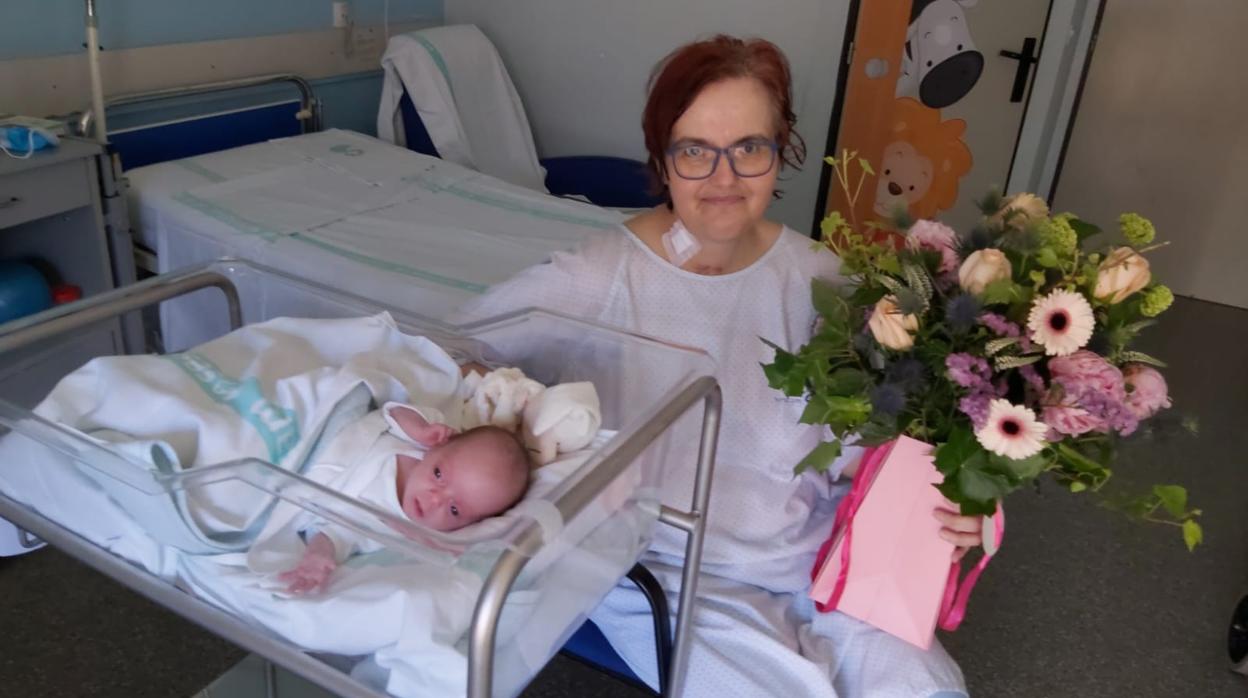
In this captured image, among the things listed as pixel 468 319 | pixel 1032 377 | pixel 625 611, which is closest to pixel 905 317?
pixel 1032 377

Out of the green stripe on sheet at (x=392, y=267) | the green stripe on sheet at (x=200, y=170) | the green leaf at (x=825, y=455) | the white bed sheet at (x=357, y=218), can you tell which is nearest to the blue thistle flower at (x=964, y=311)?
the green leaf at (x=825, y=455)

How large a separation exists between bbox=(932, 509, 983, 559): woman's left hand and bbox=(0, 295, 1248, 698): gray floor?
92 cm

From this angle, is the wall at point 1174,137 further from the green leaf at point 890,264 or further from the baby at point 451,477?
the baby at point 451,477

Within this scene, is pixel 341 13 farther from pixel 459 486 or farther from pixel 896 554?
pixel 896 554

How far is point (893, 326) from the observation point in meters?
1.05

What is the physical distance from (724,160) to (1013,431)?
0.58 metres

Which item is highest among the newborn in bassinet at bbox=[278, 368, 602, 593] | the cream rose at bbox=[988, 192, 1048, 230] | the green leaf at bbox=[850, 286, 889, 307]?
the cream rose at bbox=[988, 192, 1048, 230]

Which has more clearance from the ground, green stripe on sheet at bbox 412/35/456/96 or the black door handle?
the black door handle

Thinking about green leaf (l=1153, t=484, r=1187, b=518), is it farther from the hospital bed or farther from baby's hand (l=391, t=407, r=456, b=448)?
baby's hand (l=391, t=407, r=456, b=448)

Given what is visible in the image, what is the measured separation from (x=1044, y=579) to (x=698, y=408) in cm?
161

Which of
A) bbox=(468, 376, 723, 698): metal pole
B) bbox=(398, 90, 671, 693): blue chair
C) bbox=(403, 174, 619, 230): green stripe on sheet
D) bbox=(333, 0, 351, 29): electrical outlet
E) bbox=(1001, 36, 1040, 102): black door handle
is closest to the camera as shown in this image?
bbox=(468, 376, 723, 698): metal pole

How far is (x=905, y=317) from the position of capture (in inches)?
41.6

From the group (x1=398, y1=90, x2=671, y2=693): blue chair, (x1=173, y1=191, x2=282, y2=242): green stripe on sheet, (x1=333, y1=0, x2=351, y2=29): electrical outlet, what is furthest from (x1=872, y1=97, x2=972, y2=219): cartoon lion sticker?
(x1=173, y1=191, x2=282, y2=242): green stripe on sheet

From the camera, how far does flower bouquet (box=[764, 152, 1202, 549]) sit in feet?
3.30
